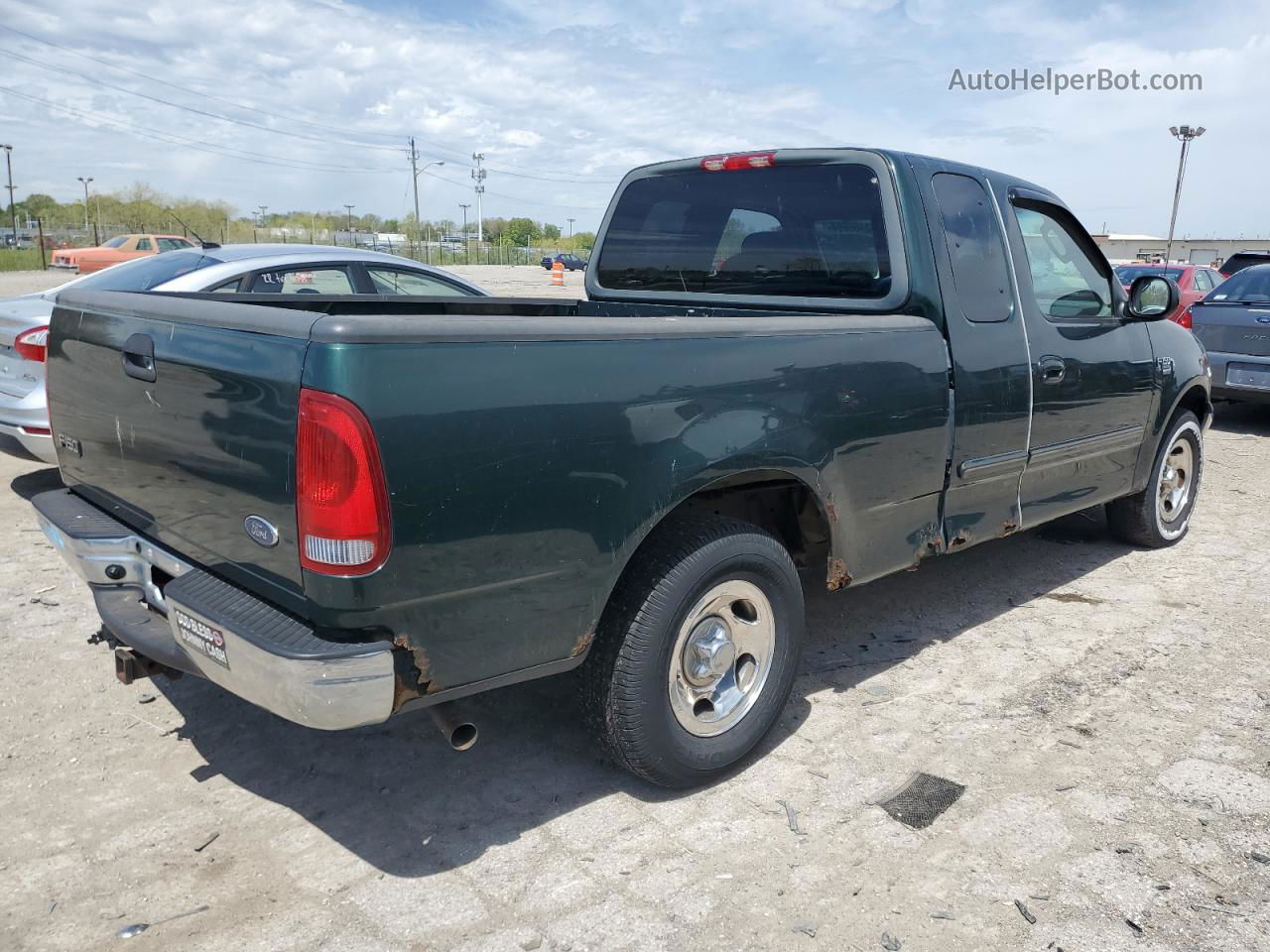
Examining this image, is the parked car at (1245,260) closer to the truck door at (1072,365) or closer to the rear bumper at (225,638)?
the truck door at (1072,365)

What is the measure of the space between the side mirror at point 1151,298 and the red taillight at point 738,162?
1.98 m

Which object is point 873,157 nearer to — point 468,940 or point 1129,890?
point 1129,890

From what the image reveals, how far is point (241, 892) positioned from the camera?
2654mm

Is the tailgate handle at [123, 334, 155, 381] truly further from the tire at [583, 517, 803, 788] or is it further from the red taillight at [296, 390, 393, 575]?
the tire at [583, 517, 803, 788]

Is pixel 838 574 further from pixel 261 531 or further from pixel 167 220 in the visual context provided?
pixel 167 220

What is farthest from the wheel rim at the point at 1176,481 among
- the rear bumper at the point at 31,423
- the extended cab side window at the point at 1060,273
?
the rear bumper at the point at 31,423

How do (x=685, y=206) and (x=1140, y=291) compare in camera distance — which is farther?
(x=1140, y=291)

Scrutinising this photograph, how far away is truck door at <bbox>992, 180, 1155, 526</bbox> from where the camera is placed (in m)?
4.28

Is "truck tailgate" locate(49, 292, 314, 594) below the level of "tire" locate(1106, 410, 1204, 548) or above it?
above

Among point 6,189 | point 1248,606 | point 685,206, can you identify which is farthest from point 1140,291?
point 6,189

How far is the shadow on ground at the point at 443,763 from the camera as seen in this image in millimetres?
2973

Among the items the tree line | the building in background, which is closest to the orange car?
the tree line

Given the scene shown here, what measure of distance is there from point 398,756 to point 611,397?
1.59 meters

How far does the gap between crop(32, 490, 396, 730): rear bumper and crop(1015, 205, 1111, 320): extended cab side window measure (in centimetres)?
336
